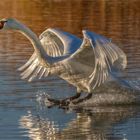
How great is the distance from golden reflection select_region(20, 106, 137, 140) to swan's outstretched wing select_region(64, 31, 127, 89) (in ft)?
1.88

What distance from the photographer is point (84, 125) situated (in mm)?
13531

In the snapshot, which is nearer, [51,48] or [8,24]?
[8,24]

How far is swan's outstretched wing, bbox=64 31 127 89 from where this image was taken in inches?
552

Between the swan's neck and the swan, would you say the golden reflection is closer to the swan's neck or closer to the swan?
the swan

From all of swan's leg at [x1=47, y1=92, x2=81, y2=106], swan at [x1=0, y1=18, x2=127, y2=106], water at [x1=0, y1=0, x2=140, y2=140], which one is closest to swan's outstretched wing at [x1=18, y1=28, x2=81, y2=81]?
swan at [x1=0, y1=18, x2=127, y2=106]

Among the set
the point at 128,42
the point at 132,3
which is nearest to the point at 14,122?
the point at 128,42

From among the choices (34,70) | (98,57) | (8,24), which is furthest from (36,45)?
(98,57)

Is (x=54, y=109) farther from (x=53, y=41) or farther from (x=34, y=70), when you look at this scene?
(x=53, y=41)

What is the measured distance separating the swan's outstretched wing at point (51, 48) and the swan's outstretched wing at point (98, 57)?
61cm

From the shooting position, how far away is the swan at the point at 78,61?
14094mm

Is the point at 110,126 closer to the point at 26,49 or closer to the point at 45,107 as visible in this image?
the point at 45,107

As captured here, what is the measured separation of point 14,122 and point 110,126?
1522 millimetres

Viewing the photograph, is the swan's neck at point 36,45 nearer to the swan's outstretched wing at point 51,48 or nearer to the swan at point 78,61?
the swan at point 78,61

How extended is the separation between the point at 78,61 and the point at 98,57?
102cm
